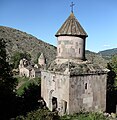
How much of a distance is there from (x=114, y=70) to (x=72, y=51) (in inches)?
470

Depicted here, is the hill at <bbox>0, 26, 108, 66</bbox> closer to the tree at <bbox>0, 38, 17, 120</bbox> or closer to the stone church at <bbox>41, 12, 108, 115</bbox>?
the tree at <bbox>0, 38, 17, 120</bbox>

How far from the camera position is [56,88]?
58.4ft

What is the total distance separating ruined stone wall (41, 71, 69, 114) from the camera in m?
16.4

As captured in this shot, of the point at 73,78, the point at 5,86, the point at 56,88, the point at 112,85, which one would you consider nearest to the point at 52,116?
the point at 73,78

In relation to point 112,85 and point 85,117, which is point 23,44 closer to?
point 112,85

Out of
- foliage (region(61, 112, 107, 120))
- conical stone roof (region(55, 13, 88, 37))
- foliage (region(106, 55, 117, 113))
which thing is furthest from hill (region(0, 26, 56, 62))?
foliage (region(61, 112, 107, 120))

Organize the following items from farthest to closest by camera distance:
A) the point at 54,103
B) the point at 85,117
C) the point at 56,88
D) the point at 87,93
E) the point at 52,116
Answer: the point at 54,103 < the point at 56,88 < the point at 87,93 < the point at 85,117 < the point at 52,116

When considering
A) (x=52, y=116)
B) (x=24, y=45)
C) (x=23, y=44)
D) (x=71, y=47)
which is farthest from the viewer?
(x=23, y=44)

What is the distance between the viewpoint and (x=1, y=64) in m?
16.9

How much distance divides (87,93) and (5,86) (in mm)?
7180

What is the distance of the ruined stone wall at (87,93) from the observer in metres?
16.3

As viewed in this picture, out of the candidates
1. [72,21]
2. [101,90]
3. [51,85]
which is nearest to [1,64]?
[51,85]

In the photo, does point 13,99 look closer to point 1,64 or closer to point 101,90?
point 1,64

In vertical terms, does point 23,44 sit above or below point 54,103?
above
